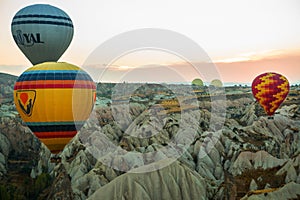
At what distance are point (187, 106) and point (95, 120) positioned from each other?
11.1 meters

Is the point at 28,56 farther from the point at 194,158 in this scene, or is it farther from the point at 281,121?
the point at 281,121

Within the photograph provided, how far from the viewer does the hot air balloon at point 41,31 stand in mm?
24609

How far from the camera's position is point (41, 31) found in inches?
964

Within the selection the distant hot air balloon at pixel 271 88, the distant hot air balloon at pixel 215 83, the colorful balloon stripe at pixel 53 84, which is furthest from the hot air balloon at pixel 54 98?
the distant hot air balloon at pixel 215 83

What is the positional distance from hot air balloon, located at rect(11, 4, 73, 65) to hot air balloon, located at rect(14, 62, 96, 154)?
6.17 meters

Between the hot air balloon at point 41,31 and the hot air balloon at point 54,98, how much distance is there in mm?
6165

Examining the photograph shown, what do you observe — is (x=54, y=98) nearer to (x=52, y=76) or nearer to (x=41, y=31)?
(x=52, y=76)

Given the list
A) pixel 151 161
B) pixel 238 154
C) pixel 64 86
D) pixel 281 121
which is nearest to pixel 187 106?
pixel 281 121

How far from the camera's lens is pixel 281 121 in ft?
147

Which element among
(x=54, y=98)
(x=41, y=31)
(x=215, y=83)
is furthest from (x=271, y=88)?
(x=215, y=83)

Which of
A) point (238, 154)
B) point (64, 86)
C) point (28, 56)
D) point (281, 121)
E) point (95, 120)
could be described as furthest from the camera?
point (281, 121)

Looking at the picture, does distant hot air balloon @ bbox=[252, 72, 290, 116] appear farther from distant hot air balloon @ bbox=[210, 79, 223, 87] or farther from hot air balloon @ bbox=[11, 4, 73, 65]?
distant hot air balloon @ bbox=[210, 79, 223, 87]

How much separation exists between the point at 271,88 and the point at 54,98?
22320 millimetres

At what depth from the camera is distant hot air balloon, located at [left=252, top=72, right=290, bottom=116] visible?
36500mm
